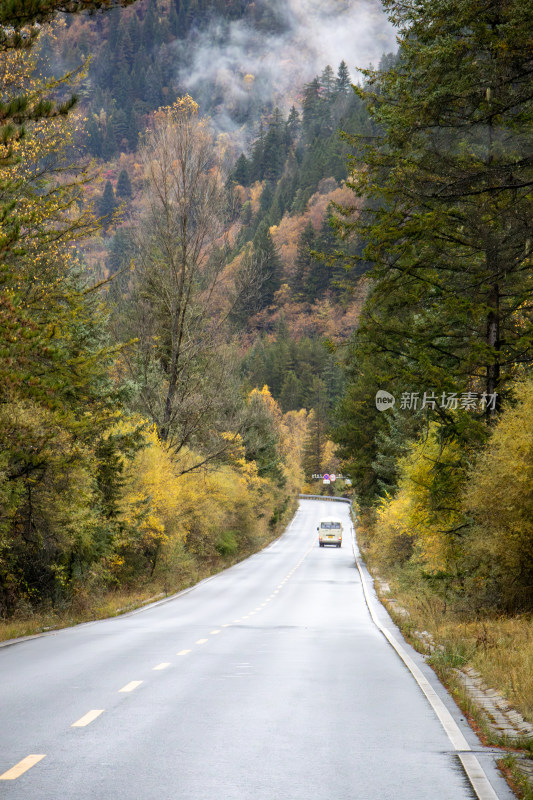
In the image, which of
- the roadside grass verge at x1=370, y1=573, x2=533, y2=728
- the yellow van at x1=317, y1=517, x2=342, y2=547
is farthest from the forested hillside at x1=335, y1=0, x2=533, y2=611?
the yellow van at x1=317, y1=517, x2=342, y2=547

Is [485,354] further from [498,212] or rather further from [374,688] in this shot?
[374,688]

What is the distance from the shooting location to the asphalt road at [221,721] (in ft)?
19.6

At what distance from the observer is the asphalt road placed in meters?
5.99

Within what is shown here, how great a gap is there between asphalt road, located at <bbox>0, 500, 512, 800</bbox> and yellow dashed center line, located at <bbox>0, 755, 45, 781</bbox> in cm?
1

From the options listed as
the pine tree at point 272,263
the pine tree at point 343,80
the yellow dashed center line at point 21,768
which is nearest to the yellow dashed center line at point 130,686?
the yellow dashed center line at point 21,768

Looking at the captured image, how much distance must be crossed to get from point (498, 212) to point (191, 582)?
27.4 metres

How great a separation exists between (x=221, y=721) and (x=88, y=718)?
51.7 inches

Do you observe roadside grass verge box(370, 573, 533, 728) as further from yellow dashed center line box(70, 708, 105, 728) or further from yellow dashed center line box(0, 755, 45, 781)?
yellow dashed center line box(0, 755, 45, 781)

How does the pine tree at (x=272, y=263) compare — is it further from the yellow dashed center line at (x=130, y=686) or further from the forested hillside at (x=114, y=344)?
the yellow dashed center line at (x=130, y=686)

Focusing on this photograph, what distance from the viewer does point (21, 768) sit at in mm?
6301

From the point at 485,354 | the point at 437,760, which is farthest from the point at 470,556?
the point at 437,760

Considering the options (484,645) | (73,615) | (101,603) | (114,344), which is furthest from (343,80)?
(484,645)

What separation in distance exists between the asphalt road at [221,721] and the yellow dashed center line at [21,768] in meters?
0.01

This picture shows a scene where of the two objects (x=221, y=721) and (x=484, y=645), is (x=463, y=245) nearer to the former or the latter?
(x=484, y=645)
